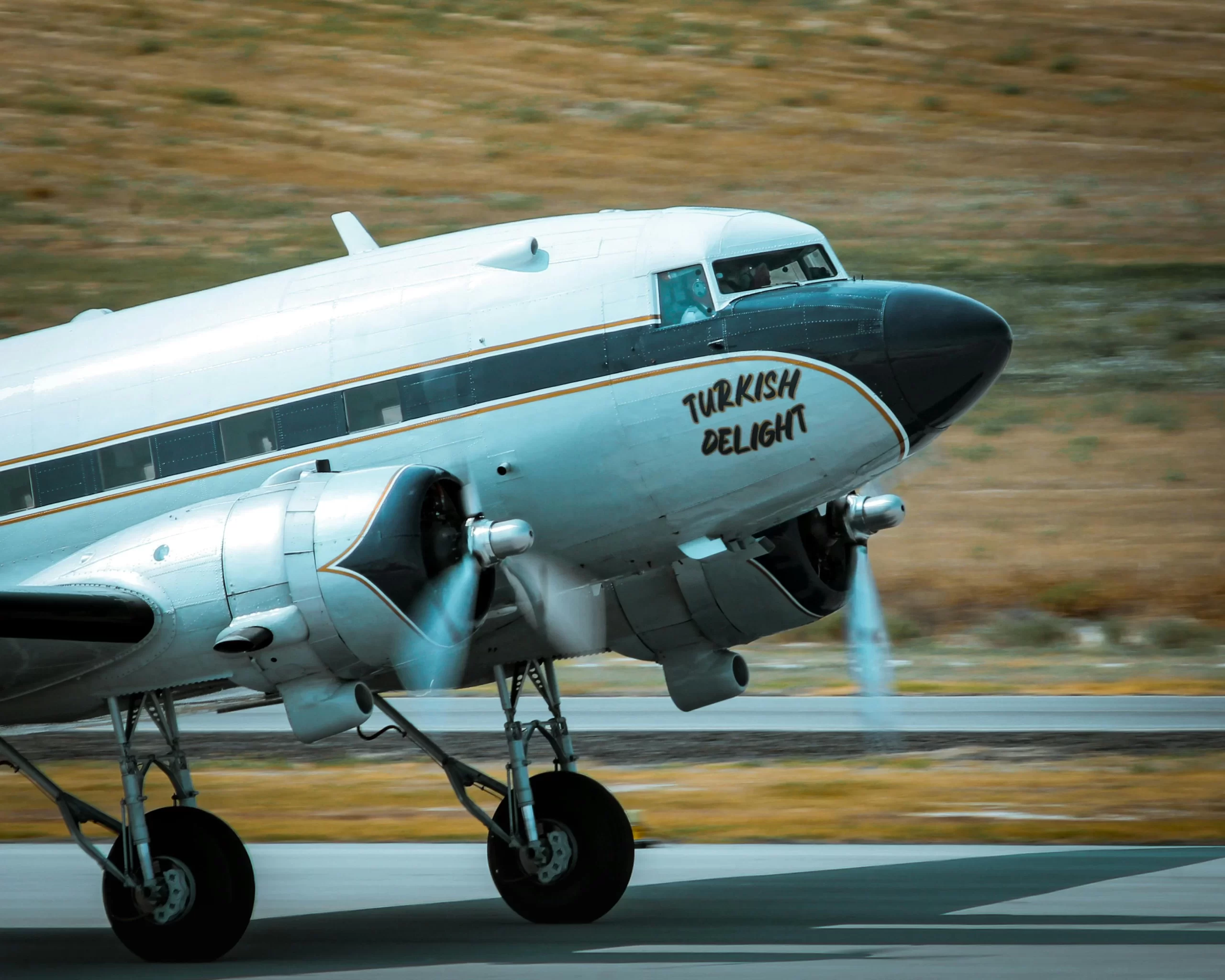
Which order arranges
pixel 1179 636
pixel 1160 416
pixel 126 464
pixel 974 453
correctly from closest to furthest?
pixel 126 464 < pixel 1179 636 < pixel 974 453 < pixel 1160 416

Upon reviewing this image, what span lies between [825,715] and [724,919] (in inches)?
452

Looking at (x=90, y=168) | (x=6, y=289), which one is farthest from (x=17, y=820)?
(x=90, y=168)

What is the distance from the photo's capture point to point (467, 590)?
35.5 feet

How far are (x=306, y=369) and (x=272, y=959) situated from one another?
4201 millimetres

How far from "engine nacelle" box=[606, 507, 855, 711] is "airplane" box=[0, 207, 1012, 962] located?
34 millimetres

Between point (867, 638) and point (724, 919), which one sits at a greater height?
point (867, 638)

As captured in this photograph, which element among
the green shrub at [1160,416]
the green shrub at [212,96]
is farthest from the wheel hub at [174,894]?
the green shrub at [212,96]

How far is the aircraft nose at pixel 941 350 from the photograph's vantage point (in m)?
10.8

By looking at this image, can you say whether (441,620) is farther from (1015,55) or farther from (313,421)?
(1015,55)

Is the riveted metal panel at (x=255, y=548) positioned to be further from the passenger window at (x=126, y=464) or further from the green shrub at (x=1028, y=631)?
the green shrub at (x=1028, y=631)

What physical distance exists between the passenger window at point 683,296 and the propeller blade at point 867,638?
2685 mm

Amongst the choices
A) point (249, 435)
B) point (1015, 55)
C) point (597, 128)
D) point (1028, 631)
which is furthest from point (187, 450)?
point (1015, 55)

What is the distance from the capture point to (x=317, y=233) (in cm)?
5147

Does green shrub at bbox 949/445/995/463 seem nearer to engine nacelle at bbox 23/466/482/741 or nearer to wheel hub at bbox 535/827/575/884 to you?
wheel hub at bbox 535/827/575/884
